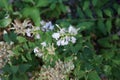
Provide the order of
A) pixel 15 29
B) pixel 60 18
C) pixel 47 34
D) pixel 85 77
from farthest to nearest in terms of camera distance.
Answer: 1. pixel 60 18
2. pixel 15 29
3. pixel 47 34
4. pixel 85 77

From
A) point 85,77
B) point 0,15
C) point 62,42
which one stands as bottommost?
point 85,77

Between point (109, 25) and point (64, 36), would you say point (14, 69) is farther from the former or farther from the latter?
point (109, 25)

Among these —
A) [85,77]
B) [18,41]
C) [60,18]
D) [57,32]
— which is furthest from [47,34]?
[60,18]

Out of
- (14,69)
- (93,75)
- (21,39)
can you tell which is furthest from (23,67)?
(93,75)

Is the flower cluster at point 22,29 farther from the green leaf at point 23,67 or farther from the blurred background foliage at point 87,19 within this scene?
the green leaf at point 23,67

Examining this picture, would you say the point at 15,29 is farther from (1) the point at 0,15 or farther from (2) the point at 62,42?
(2) the point at 62,42

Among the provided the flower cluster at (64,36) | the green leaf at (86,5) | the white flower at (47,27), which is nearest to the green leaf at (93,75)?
the flower cluster at (64,36)
